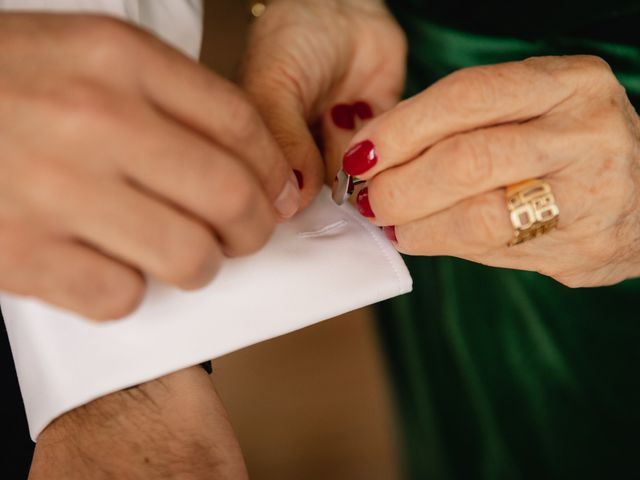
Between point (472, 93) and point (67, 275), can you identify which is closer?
point (67, 275)

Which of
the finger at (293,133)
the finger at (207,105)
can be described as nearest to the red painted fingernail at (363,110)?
the finger at (293,133)

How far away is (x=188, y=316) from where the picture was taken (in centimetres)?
48

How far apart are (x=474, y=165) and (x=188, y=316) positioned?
0.27 metres

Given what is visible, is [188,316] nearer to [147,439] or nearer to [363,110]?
Answer: [147,439]

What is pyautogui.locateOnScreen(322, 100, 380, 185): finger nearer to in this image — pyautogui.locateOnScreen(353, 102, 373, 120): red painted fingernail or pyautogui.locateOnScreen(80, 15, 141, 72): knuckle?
pyautogui.locateOnScreen(353, 102, 373, 120): red painted fingernail

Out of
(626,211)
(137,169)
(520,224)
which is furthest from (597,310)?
(137,169)

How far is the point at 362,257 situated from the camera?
0.55 meters

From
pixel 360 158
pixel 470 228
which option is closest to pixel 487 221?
pixel 470 228

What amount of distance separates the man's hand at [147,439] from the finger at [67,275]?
0.17m

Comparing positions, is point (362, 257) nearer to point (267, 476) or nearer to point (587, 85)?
point (587, 85)

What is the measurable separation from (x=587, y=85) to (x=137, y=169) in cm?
39

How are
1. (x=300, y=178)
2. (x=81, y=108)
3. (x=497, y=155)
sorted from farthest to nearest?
(x=300, y=178), (x=497, y=155), (x=81, y=108)

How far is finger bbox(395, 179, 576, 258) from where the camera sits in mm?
460

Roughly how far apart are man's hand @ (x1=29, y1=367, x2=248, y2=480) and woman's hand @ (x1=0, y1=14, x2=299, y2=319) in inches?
6.8
